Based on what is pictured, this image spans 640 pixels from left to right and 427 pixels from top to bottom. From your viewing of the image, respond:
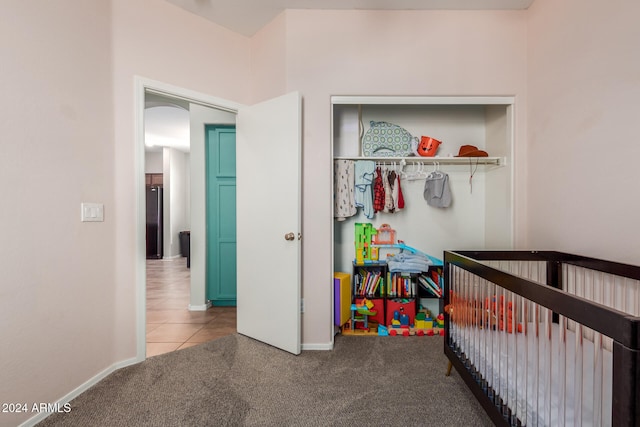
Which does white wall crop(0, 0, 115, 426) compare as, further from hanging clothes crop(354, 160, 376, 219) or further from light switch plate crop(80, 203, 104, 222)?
hanging clothes crop(354, 160, 376, 219)

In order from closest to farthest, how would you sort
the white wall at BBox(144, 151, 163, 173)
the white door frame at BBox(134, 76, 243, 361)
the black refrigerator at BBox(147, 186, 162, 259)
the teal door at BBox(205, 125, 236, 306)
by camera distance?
the white door frame at BBox(134, 76, 243, 361)
the teal door at BBox(205, 125, 236, 306)
the black refrigerator at BBox(147, 186, 162, 259)
the white wall at BBox(144, 151, 163, 173)

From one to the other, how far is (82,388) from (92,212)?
1.05 m

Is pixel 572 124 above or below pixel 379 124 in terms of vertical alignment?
below

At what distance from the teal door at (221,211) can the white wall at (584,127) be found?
281 centimetres

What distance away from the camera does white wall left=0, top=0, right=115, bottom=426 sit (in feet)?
4.32

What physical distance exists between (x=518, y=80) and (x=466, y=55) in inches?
17.7

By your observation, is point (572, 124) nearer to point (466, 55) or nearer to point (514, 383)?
point (466, 55)

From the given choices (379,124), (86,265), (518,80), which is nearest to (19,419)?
(86,265)

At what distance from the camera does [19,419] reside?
1.32m

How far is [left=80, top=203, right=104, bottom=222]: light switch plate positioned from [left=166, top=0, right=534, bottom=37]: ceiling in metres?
1.61

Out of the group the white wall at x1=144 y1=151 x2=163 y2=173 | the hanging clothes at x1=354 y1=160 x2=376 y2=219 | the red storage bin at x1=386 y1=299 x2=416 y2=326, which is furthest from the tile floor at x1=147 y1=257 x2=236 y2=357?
the white wall at x1=144 y1=151 x2=163 y2=173

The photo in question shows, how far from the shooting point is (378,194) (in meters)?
2.49

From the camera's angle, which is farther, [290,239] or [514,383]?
[290,239]

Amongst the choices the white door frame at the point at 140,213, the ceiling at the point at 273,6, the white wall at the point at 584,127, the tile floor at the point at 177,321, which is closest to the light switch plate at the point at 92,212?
the white door frame at the point at 140,213
